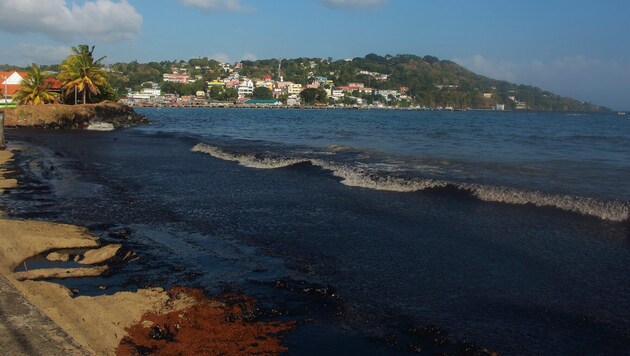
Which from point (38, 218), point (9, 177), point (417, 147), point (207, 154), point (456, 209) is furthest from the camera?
point (417, 147)

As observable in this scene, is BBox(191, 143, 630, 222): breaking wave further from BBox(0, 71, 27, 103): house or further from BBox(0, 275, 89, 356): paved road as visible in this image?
BBox(0, 71, 27, 103): house

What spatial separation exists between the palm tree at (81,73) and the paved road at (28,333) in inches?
2156

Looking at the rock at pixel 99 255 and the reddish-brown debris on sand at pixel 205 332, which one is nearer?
the reddish-brown debris on sand at pixel 205 332

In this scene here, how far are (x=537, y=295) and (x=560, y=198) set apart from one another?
25.7 ft

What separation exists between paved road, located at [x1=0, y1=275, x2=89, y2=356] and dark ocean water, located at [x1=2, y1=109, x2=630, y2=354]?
1.80 meters

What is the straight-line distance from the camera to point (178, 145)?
3578 cm

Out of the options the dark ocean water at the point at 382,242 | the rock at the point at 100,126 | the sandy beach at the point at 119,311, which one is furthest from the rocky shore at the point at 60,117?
the sandy beach at the point at 119,311

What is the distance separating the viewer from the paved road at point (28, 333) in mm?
5012

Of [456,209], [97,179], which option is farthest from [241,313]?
[97,179]

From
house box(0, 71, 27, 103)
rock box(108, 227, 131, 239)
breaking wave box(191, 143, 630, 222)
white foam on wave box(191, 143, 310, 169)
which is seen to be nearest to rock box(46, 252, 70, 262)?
rock box(108, 227, 131, 239)

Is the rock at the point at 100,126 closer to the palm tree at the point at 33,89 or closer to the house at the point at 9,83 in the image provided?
the palm tree at the point at 33,89

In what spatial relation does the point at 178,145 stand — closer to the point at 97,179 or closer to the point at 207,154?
the point at 207,154

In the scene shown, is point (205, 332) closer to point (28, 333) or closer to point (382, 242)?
point (28, 333)

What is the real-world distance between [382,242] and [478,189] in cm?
674
